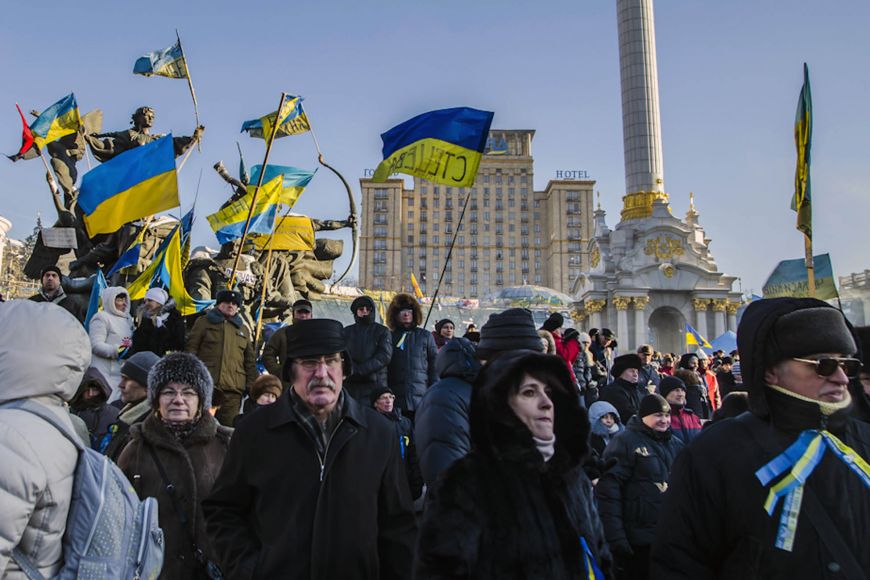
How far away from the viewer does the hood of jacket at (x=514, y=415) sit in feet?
7.84

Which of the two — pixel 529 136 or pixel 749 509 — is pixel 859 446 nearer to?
pixel 749 509

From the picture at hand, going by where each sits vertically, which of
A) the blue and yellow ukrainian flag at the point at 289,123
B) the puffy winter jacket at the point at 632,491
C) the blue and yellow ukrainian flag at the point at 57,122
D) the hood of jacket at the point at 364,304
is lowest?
the puffy winter jacket at the point at 632,491

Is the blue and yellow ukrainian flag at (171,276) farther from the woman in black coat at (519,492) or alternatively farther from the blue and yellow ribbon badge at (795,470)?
the blue and yellow ribbon badge at (795,470)

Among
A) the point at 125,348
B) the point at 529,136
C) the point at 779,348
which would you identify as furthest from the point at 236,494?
the point at 529,136

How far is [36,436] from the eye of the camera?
1900 mm

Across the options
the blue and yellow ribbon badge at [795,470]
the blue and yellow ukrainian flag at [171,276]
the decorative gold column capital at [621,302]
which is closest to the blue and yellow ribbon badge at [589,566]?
the blue and yellow ribbon badge at [795,470]

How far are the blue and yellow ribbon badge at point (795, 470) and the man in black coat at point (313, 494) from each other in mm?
1424

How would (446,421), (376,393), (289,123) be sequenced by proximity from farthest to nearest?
(289,123), (376,393), (446,421)

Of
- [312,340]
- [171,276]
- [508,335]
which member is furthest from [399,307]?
[312,340]

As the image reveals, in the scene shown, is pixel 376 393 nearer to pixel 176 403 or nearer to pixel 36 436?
pixel 176 403

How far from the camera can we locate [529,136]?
11725 centimetres

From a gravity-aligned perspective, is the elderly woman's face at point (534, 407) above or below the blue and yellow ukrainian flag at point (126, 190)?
below

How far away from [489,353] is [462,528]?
1330 mm

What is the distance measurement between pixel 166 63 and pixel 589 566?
39.0 feet
